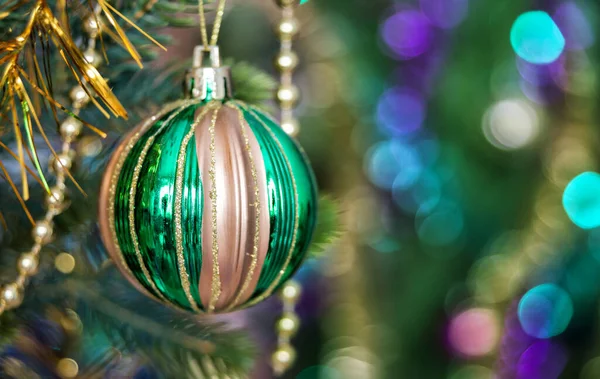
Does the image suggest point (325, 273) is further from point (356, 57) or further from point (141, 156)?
point (141, 156)

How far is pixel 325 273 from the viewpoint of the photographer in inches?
27.4

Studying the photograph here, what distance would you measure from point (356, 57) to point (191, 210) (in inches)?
17.4

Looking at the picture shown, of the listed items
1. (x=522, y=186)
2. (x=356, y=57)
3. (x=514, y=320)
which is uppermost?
(x=356, y=57)

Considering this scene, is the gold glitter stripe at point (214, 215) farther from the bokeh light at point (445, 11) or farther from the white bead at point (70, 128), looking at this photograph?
the bokeh light at point (445, 11)

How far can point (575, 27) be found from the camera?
2.19 ft

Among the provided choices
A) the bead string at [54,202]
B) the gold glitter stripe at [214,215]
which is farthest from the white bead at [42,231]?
the gold glitter stripe at [214,215]

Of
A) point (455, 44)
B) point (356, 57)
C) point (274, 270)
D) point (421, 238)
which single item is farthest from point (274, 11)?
point (274, 270)

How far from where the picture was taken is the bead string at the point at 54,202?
0.32m

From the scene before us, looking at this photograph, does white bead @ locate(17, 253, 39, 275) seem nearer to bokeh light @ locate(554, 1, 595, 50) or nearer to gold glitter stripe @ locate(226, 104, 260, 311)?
gold glitter stripe @ locate(226, 104, 260, 311)

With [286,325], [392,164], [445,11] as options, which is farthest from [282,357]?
[445,11]

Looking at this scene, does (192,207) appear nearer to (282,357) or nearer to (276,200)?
(276,200)

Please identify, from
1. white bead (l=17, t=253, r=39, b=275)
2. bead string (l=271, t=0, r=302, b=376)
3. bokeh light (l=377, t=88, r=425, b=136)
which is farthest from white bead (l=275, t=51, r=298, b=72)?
bokeh light (l=377, t=88, r=425, b=136)

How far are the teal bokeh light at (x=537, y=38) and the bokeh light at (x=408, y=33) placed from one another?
10cm

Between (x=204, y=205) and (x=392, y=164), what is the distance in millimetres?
Result: 453
